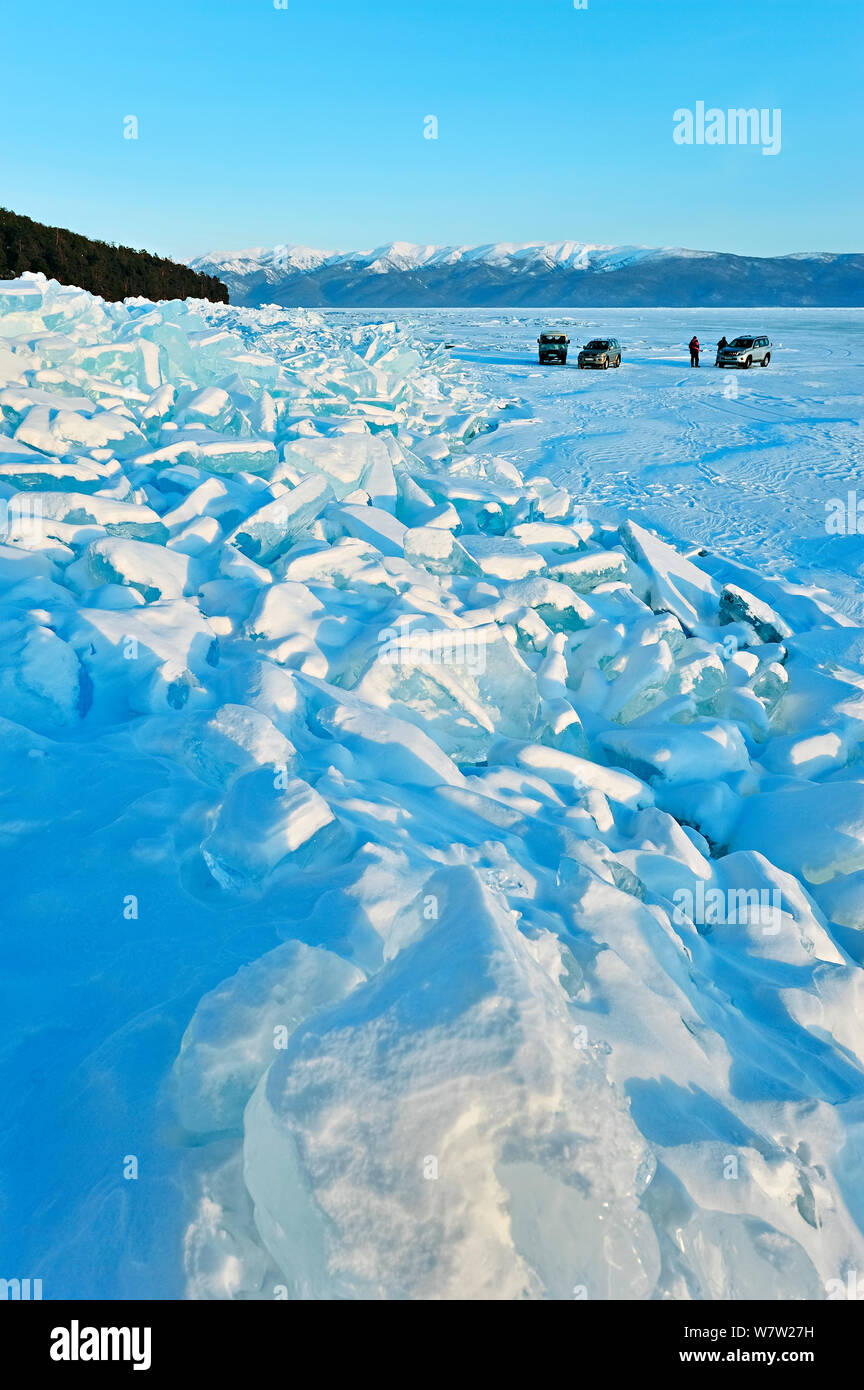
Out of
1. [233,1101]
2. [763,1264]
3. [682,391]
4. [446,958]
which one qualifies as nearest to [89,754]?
[233,1101]

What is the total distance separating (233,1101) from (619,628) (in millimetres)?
4141

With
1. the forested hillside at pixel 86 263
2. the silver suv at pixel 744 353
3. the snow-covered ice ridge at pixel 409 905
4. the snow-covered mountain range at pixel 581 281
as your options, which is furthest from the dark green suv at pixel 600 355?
the snow-covered mountain range at pixel 581 281

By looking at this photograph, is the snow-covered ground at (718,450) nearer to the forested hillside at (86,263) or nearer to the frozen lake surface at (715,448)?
the frozen lake surface at (715,448)

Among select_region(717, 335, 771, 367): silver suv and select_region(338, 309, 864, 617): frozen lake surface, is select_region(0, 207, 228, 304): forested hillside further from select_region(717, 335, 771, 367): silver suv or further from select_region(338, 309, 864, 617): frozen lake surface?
select_region(717, 335, 771, 367): silver suv

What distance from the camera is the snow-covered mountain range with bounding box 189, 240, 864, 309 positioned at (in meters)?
119

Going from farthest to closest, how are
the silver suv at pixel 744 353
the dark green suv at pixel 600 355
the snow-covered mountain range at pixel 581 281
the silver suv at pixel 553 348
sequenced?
the snow-covered mountain range at pixel 581 281 → the silver suv at pixel 553 348 → the silver suv at pixel 744 353 → the dark green suv at pixel 600 355

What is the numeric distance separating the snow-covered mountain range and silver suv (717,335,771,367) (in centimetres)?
9644

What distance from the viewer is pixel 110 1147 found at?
1556 millimetres

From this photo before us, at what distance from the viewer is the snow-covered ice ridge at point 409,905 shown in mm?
1314

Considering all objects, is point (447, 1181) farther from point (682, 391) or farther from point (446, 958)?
point (682, 391)

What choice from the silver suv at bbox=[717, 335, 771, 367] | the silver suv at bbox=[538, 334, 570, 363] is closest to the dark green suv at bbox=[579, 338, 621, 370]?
the silver suv at bbox=[538, 334, 570, 363]

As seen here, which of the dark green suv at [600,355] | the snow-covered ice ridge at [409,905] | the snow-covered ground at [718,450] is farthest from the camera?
the dark green suv at [600,355]

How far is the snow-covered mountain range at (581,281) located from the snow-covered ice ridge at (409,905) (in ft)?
378
